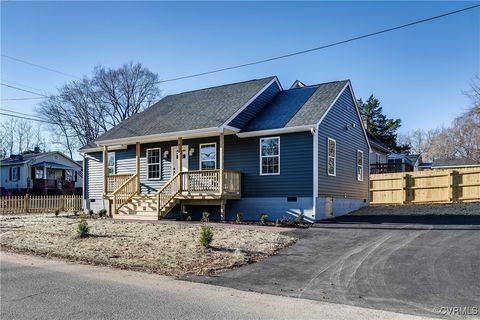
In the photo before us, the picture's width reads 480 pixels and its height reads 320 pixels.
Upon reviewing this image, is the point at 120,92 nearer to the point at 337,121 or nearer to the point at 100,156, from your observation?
the point at 100,156

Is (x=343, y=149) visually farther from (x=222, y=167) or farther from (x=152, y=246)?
(x=152, y=246)

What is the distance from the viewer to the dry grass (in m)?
9.87

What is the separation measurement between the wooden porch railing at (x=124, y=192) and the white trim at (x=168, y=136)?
6.03 feet

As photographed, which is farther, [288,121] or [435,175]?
[435,175]

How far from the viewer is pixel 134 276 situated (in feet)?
28.6

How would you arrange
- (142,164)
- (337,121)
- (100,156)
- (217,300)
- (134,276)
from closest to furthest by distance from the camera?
(217,300) → (134,276) → (337,121) → (142,164) → (100,156)

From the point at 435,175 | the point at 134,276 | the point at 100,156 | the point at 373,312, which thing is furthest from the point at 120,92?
the point at 373,312

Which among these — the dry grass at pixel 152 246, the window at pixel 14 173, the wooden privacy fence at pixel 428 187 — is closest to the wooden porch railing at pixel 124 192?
the dry grass at pixel 152 246

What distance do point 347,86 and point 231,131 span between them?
6525 millimetres

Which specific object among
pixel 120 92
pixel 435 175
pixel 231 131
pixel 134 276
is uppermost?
pixel 120 92

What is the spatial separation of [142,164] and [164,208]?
4.44m

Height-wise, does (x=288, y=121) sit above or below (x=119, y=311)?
above

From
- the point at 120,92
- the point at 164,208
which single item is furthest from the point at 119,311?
the point at 120,92

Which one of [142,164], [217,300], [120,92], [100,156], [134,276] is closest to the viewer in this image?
[217,300]
